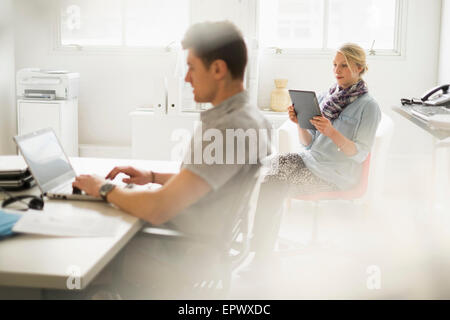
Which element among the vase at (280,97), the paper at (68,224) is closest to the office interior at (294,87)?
the vase at (280,97)

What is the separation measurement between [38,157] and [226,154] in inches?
26.3

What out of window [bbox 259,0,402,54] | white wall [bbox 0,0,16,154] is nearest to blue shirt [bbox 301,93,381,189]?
window [bbox 259,0,402,54]

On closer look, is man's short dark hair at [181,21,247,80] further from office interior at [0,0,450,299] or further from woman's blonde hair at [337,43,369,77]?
office interior at [0,0,450,299]

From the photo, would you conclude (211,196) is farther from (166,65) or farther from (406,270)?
(166,65)

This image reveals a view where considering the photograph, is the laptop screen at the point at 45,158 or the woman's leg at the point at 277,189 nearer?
the laptop screen at the point at 45,158

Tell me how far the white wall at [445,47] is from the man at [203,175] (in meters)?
3.51

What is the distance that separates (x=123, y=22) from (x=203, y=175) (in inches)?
164

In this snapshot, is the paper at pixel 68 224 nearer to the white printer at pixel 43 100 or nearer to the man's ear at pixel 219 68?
the man's ear at pixel 219 68

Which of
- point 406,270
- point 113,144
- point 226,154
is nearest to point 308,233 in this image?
point 406,270

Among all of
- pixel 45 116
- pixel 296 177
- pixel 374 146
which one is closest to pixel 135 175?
pixel 296 177

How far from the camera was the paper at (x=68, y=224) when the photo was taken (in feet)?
4.29

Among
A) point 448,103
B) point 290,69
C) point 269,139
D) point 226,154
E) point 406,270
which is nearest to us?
point 226,154

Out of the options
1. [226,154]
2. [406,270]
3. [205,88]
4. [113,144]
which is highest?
[205,88]

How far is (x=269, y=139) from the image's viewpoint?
1647 mm
